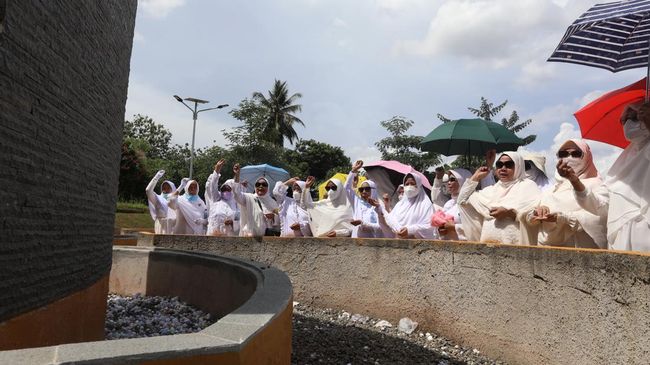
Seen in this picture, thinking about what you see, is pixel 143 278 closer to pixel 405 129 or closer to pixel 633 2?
pixel 633 2

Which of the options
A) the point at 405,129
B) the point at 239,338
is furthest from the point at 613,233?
the point at 405,129

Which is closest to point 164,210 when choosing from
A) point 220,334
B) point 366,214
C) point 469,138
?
point 366,214

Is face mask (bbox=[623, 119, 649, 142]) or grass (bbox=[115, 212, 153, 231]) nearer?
face mask (bbox=[623, 119, 649, 142])

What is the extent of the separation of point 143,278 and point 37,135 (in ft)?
16.8

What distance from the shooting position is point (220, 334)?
2410 mm

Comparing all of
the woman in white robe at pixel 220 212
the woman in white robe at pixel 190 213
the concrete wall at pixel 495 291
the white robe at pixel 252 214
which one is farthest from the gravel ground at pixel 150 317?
the woman in white robe at pixel 190 213

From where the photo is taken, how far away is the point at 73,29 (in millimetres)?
3541

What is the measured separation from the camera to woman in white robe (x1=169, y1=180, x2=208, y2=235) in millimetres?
12258

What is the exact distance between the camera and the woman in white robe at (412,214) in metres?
7.68

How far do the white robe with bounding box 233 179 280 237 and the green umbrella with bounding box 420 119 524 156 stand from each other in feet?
11.1

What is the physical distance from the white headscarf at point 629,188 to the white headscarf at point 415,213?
329 cm

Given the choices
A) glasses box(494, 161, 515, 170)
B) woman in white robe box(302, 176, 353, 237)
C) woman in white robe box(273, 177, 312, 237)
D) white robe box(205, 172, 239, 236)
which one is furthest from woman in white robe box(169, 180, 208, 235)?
glasses box(494, 161, 515, 170)

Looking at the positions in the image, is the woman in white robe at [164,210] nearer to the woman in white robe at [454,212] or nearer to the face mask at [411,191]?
the face mask at [411,191]

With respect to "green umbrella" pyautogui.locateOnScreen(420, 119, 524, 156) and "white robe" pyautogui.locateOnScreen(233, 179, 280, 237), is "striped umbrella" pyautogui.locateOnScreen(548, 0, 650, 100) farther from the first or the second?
"white robe" pyautogui.locateOnScreen(233, 179, 280, 237)
